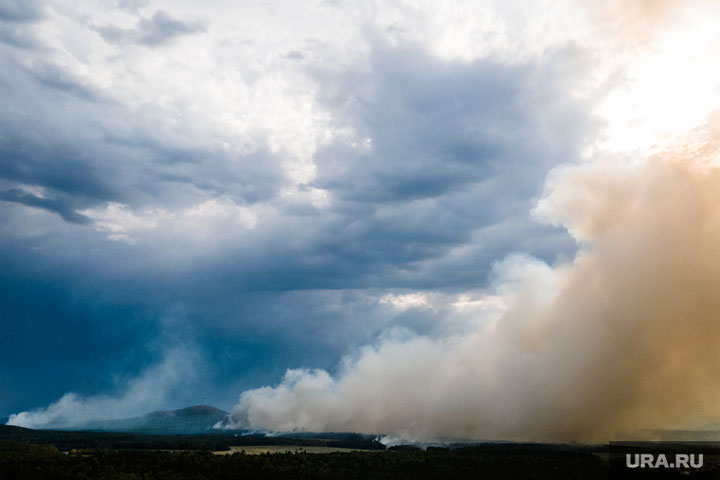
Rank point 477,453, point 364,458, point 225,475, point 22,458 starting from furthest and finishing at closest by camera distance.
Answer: point 477,453 < point 364,458 < point 22,458 < point 225,475

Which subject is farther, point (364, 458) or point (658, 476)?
point (364, 458)

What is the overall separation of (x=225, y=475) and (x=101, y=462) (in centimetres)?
4115

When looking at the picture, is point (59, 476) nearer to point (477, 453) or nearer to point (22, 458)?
point (22, 458)

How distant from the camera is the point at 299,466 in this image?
168625 mm

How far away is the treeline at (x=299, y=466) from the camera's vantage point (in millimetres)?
153750

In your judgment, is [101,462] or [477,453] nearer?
[101,462]

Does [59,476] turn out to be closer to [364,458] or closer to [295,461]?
[295,461]

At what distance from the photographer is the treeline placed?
15375 centimetres

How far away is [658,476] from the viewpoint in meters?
150

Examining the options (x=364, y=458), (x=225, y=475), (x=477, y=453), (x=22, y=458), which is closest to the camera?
(x=225, y=475)

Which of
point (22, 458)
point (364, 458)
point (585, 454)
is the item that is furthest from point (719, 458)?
point (22, 458)

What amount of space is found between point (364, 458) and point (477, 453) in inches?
1620

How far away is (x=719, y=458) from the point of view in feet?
625

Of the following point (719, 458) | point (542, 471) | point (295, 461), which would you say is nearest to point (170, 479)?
point (295, 461)
